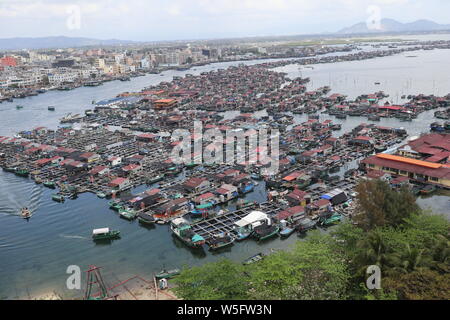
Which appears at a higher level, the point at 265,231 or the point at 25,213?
the point at 265,231

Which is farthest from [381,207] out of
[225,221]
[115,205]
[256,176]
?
[115,205]

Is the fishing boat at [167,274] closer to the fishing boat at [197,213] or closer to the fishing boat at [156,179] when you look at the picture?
the fishing boat at [197,213]

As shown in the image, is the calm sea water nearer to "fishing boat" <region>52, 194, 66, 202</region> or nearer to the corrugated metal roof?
"fishing boat" <region>52, 194, 66, 202</region>

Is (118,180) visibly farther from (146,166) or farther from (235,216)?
(235,216)

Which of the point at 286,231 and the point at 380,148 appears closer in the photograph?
the point at 286,231

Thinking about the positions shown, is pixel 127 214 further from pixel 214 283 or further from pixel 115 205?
pixel 214 283
